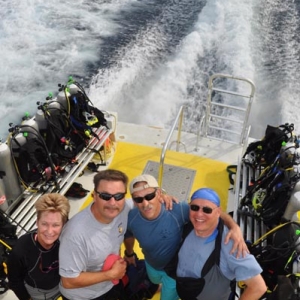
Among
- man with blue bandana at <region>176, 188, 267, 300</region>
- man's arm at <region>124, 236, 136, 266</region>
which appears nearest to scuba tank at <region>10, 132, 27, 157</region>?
man's arm at <region>124, 236, 136, 266</region>

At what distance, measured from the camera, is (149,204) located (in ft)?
7.81

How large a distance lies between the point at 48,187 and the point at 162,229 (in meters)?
2.12

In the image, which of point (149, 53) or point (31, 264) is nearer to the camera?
point (31, 264)

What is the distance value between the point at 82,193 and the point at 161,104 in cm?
503

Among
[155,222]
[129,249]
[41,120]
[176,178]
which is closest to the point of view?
[155,222]

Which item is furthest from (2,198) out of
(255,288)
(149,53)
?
(149,53)

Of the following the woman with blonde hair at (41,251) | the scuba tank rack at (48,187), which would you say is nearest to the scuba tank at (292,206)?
the woman with blonde hair at (41,251)

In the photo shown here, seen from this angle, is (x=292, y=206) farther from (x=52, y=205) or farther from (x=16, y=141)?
(x=16, y=141)

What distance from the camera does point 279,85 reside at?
9875 mm

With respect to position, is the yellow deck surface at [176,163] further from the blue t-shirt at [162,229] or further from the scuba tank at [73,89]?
the blue t-shirt at [162,229]

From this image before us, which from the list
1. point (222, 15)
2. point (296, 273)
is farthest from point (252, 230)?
point (222, 15)

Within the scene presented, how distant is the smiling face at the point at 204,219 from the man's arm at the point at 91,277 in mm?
530

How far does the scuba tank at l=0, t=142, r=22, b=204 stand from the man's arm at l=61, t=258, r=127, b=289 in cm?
184

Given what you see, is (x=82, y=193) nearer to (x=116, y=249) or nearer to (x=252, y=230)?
(x=252, y=230)
